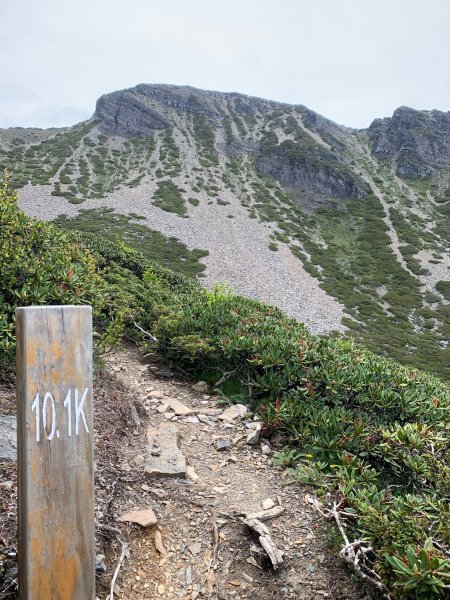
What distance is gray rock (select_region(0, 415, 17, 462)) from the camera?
10.5 ft

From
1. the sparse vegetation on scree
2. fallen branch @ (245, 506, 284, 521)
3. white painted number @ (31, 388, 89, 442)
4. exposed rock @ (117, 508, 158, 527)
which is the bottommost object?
fallen branch @ (245, 506, 284, 521)

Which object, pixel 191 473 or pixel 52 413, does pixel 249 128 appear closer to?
pixel 191 473

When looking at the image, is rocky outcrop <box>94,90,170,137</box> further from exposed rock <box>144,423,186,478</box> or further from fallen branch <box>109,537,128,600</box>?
fallen branch <box>109,537,128,600</box>

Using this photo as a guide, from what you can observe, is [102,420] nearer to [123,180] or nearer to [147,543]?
[147,543]

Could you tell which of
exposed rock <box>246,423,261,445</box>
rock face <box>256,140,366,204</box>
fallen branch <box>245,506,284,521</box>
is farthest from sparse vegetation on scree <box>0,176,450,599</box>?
rock face <box>256,140,366,204</box>

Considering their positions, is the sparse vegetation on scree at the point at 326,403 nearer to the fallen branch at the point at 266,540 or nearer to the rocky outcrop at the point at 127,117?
the fallen branch at the point at 266,540

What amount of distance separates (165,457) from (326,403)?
85.6 inches

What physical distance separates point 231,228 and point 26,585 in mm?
43134

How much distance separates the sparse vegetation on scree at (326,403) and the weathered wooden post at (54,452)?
6.26 feet

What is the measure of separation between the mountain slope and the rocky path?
22788 millimetres

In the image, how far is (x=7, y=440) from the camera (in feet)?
10.9

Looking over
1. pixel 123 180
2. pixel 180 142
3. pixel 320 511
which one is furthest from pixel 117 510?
pixel 180 142

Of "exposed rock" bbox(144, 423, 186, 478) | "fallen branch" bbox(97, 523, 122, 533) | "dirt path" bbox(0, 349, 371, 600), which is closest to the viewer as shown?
"dirt path" bbox(0, 349, 371, 600)

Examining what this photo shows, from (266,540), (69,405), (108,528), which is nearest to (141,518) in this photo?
(108,528)
